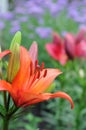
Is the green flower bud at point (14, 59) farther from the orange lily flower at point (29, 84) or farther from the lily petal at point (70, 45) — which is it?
the lily petal at point (70, 45)

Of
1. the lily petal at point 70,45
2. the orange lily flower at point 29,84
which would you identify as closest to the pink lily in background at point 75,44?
the lily petal at point 70,45

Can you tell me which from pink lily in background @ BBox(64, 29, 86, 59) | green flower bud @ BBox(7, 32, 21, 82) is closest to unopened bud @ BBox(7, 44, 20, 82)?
green flower bud @ BBox(7, 32, 21, 82)

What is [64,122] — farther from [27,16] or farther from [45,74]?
[27,16]

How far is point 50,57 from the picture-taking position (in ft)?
12.8

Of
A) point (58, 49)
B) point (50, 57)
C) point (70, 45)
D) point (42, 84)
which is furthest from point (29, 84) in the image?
point (50, 57)

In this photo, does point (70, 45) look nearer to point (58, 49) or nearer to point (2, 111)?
point (58, 49)

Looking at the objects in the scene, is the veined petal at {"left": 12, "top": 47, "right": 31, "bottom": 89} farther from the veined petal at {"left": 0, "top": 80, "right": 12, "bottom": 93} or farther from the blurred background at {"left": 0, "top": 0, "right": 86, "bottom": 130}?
the blurred background at {"left": 0, "top": 0, "right": 86, "bottom": 130}

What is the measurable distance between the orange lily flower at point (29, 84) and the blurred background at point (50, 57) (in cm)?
116

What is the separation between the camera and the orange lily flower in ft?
3.12

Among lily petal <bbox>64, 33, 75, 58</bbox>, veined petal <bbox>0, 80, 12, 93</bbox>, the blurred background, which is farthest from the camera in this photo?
the blurred background

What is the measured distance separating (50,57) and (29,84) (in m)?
2.91

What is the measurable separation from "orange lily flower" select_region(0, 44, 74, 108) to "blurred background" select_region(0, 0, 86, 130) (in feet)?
3.79

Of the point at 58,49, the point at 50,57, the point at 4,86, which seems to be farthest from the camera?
the point at 50,57

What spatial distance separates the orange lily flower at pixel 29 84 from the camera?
0.95 meters
